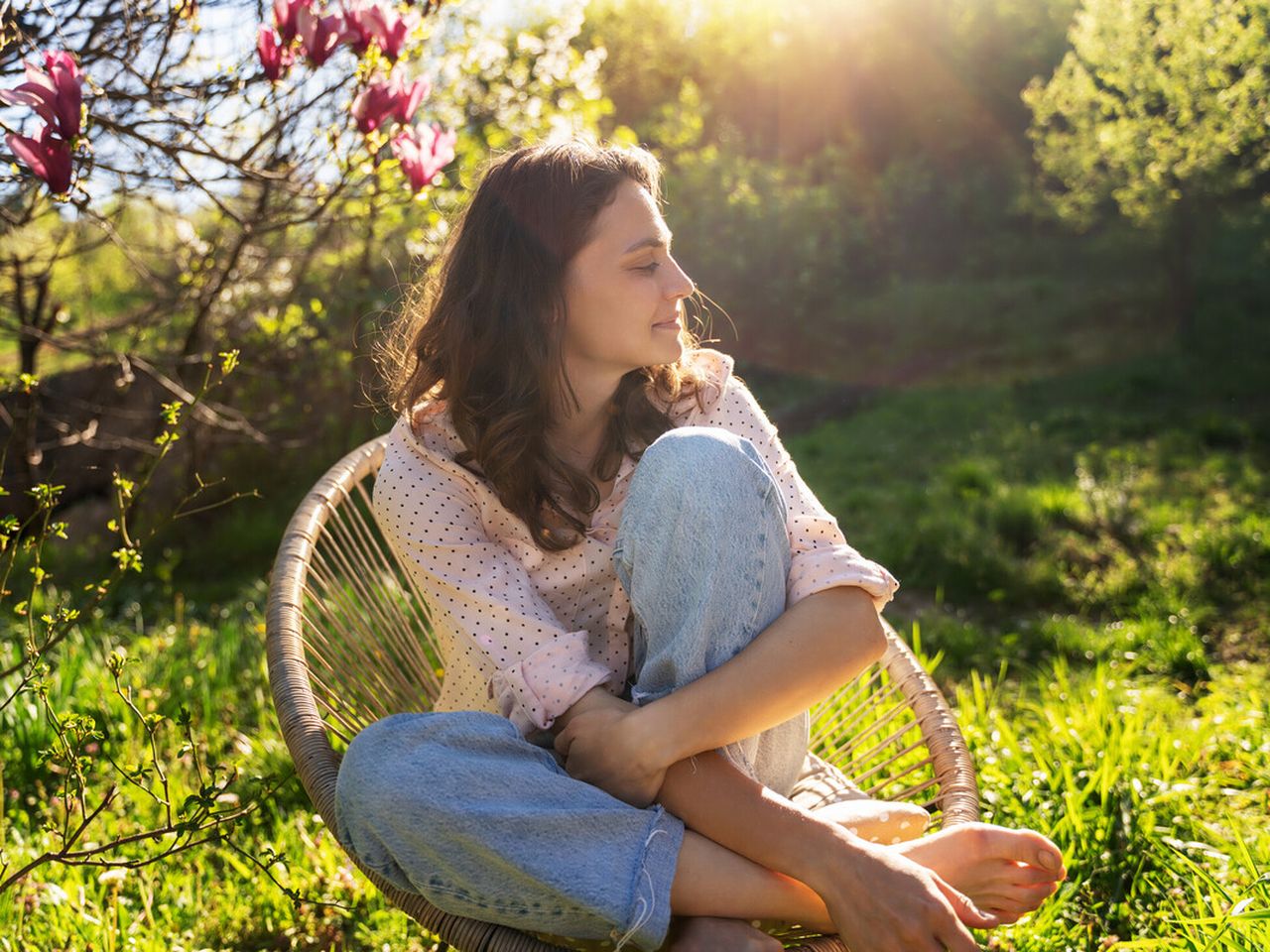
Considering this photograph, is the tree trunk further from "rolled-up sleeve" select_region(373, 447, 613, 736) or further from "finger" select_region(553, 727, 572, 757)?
"finger" select_region(553, 727, 572, 757)

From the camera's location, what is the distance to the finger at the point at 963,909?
1354mm

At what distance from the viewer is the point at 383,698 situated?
2.15 meters

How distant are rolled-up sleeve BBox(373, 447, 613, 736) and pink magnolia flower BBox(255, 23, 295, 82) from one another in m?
0.61

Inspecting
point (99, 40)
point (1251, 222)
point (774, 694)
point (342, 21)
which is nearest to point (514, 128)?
point (99, 40)

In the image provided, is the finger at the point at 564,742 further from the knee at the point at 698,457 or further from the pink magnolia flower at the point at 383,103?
the pink magnolia flower at the point at 383,103

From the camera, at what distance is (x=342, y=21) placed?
5.86ft

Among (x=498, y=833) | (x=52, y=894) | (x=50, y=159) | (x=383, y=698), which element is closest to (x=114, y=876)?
(x=52, y=894)

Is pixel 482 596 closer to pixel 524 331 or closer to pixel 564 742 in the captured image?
pixel 564 742

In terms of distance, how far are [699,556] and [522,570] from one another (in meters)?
0.37

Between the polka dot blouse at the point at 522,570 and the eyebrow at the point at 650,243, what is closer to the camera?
the polka dot blouse at the point at 522,570

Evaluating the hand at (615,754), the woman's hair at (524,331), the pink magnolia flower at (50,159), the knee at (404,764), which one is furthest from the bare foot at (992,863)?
the pink magnolia flower at (50,159)

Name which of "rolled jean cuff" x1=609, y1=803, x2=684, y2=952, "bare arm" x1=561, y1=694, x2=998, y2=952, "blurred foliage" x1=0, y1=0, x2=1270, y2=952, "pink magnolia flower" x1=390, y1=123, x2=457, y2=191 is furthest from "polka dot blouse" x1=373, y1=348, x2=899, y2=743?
"blurred foliage" x1=0, y1=0, x2=1270, y2=952

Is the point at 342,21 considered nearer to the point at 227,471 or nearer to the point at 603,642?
the point at 603,642

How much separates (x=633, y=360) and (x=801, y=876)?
0.82 meters
